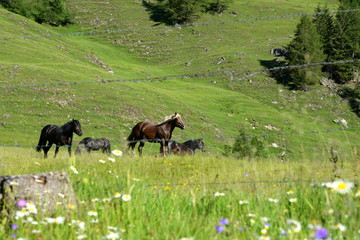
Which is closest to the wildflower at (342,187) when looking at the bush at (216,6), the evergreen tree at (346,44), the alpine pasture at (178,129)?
the alpine pasture at (178,129)

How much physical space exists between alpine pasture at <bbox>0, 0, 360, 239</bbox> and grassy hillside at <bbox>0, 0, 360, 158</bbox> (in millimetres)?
261

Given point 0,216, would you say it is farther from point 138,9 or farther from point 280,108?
point 138,9

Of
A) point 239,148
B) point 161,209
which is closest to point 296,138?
point 239,148

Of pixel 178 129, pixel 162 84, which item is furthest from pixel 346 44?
pixel 178 129

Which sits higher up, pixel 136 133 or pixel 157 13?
pixel 136 133

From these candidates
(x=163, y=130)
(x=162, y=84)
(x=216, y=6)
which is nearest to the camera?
(x=163, y=130)

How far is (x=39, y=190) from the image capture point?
5.02 metres

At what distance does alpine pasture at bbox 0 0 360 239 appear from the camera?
14.8 ft

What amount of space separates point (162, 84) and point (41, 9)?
176 ft

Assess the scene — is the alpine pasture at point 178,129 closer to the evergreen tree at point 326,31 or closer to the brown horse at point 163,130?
the brown horse at point 163,130

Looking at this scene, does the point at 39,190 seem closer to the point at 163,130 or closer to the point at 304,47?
the point at 163,130

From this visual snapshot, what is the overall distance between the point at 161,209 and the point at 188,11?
135664 millimetres

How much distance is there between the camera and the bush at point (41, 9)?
371 ft

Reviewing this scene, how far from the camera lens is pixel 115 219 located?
15.4 feet
